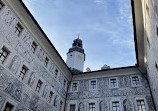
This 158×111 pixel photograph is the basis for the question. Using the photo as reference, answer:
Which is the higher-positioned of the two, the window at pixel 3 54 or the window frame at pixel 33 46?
the window frame at pixel 33 46

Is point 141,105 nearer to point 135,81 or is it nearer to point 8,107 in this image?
point 135,81

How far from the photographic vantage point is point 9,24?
31.3ft

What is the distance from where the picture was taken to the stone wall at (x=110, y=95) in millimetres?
12961

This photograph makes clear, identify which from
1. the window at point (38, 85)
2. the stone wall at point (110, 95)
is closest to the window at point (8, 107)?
the window at point (38, 85)

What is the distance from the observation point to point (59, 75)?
14.8 meters

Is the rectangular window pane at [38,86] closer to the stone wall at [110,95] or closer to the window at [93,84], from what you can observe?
the stone wall at [110,95]

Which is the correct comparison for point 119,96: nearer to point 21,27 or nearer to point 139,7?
point 139,7

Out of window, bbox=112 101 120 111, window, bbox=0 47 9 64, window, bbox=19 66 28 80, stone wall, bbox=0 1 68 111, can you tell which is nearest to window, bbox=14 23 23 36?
stone wall, bbox=0 1 68 111

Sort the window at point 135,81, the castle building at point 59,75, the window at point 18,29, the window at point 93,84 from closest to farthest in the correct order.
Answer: the castle building at point 59,75
the window at point 18,29
the window at point 135,81
the window at point 93,84

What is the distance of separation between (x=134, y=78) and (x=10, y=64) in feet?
35.1

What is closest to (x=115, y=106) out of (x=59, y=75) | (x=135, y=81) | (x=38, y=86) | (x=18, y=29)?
(x=135, y=81)

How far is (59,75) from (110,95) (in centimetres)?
502

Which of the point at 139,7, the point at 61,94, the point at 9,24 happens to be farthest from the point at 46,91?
the point at 139,7

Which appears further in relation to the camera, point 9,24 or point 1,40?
point 9,24
